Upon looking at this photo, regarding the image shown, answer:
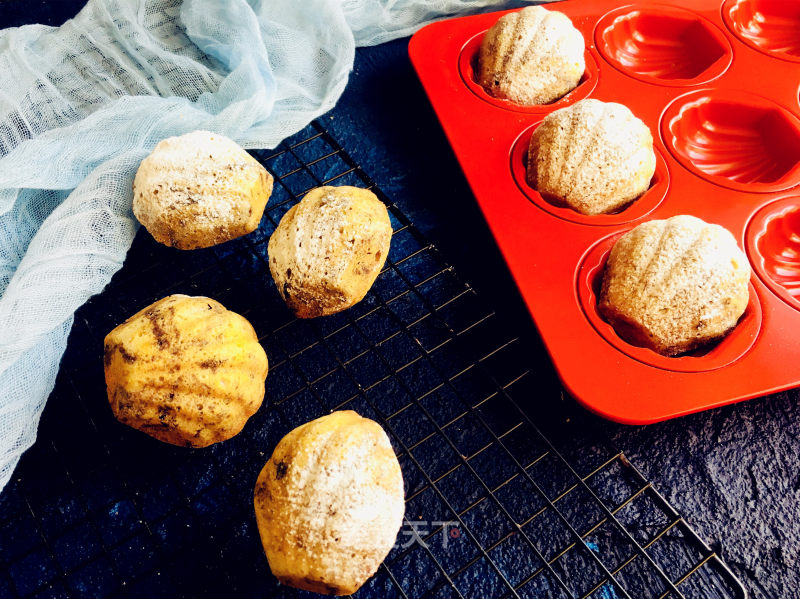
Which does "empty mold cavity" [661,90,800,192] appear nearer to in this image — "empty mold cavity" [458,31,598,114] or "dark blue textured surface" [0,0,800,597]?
"empty mold cavity" [458,31,598,114]

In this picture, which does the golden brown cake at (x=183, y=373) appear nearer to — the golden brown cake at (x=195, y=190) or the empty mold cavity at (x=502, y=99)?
the golden brown cake at (x=195, y=190)

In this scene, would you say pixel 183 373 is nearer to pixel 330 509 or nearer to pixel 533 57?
pixel 330 509

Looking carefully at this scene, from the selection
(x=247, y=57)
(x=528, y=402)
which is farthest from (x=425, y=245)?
(x=247, y=57)

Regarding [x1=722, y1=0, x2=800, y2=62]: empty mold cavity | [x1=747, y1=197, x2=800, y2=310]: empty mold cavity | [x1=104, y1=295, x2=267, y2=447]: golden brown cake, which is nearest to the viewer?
[x1=104, y1=295, x2=267, y2=447]: golden brown cake

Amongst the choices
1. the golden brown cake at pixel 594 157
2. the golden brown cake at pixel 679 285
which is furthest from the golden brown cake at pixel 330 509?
the golden brown cake at pixel 594 157

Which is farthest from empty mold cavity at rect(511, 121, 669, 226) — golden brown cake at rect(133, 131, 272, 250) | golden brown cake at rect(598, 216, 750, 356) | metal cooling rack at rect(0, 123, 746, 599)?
golden brown cake at rect(133, 131, 272, 250)

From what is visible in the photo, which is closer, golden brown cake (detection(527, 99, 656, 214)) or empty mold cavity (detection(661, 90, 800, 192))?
A: golden brown cake (detection(527, 99, 656, 214))

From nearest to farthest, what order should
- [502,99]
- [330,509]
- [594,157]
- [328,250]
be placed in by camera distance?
[330,509] → [328,250] → [594,157] → [502,99]

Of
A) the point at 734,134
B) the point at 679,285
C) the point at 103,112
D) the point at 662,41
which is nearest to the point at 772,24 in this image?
the point at 662,41
